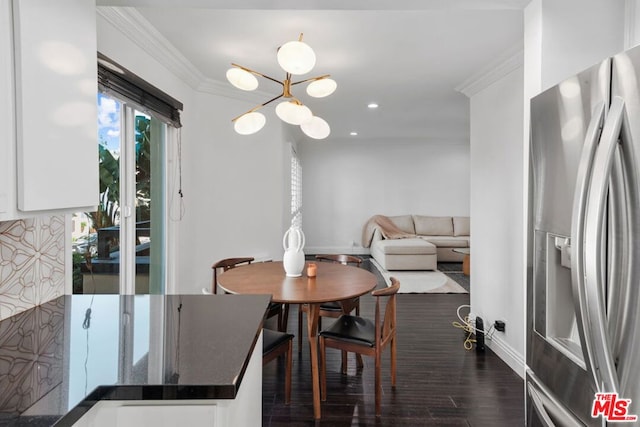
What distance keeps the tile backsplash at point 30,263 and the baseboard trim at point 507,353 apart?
295 cm

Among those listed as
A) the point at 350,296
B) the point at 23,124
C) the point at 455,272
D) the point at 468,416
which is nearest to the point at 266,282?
the point at 350,296

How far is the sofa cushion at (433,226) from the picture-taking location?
306 inches

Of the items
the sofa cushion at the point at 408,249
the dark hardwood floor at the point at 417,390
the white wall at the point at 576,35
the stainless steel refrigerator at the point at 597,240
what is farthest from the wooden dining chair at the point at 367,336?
the sofa cushion at the point at 408,249

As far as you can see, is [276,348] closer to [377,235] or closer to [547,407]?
[547,407]

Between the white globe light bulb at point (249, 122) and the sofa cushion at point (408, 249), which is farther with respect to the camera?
the sofa cushion at point (408, 249)

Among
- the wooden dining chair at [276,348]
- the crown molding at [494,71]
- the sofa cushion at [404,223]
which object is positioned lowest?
the wooden dining chair at [276,348]

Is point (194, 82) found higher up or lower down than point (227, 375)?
higher up

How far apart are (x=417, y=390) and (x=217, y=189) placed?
2734mm

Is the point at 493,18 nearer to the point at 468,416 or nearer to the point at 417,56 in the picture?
the point at 417,56

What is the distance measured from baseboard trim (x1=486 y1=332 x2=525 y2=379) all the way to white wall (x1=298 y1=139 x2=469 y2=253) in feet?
16.6

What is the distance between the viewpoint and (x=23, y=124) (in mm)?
948

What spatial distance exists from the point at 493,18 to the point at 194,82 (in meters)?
2.61

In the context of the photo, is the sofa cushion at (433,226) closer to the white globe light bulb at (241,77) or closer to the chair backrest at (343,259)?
the chair backrest at (343,259)
